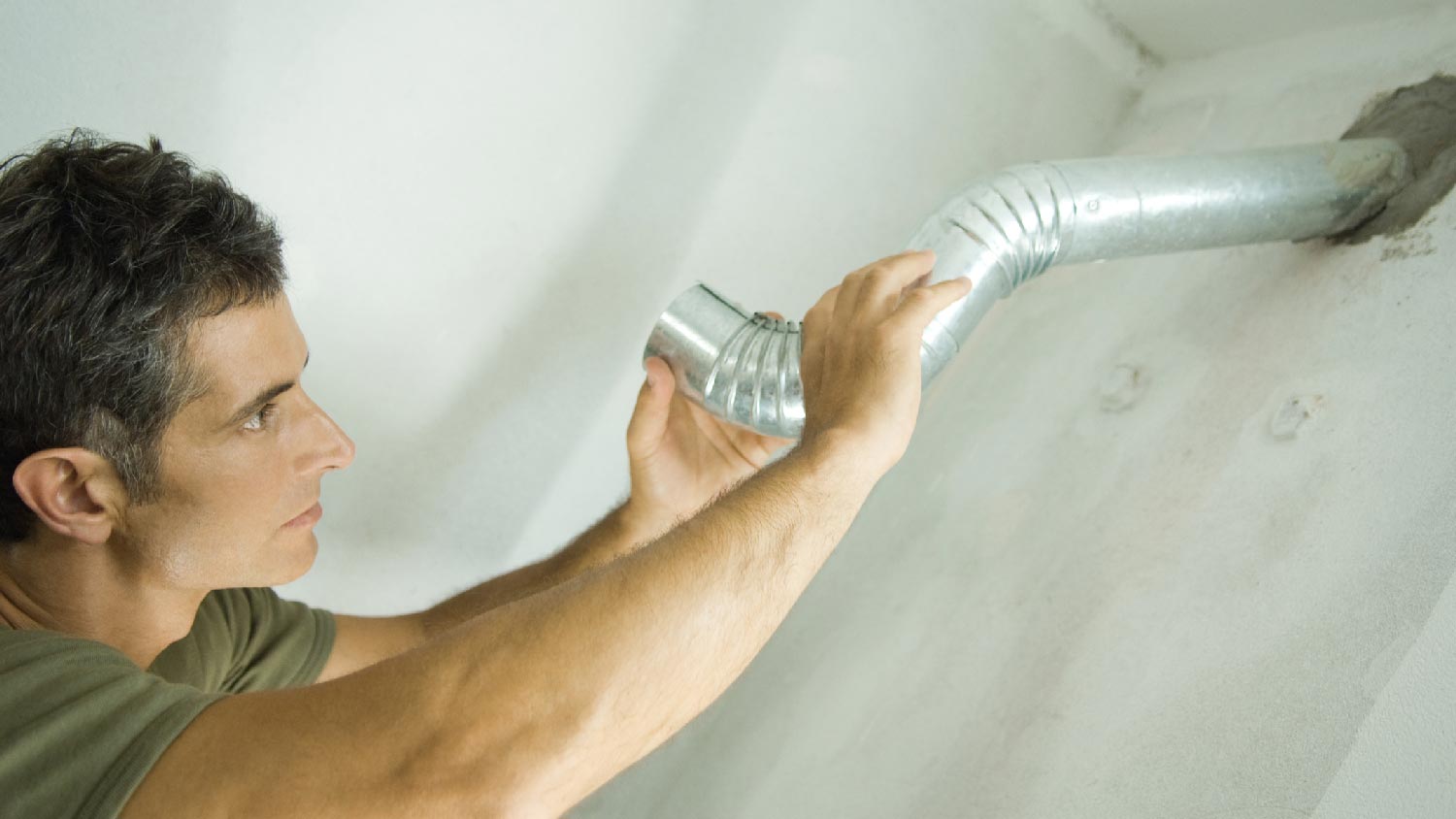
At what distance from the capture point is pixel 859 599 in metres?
1.77

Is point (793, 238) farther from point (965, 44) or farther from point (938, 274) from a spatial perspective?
point (938, 274)

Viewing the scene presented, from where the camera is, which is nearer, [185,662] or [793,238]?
[185,662]

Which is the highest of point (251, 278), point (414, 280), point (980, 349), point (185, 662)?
point (980, 349)

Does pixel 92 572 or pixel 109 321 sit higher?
pixel 109 321

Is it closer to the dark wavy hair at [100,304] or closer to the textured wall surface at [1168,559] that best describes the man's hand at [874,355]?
the textured wall surface at [1168,559]

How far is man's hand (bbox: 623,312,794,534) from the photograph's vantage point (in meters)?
1.47

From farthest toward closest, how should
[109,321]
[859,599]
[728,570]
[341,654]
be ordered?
[859,599]
[341,654]
[109,321]
[728,570]

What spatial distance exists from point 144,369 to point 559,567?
2.14ft

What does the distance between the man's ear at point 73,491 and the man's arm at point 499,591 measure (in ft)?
1.50

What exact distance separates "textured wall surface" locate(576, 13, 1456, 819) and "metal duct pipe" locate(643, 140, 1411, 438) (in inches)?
4.5

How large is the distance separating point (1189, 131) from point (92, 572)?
1799 millimetres

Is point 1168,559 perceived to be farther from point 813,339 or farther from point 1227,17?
point 1227,17

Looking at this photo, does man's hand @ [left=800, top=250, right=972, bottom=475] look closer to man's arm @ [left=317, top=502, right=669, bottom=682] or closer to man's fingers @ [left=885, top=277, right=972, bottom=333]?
man's fingers @ [left=885, top=277, right=972, bottom=333]

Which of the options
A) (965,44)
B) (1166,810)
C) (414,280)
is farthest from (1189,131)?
(414,280)
